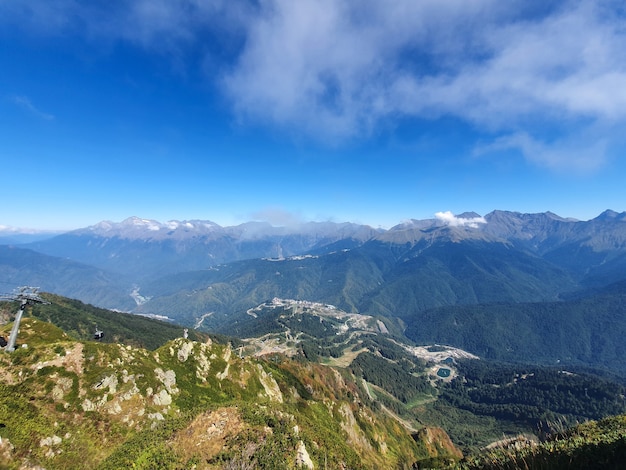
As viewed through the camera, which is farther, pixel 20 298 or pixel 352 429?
pixel 352 429

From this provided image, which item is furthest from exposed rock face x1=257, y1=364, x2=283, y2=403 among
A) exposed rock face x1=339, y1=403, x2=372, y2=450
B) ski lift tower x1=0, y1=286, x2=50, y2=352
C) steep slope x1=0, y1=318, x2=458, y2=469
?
ski lift tower x1=0, y1=286, x2=50, y2=352

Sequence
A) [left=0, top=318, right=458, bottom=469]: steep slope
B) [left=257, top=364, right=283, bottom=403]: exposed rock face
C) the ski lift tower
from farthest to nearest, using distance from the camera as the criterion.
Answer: [left=257, top=364, right=283, bottom=403]: exposed rock face
the ski lift tower
[left=0, top=318, right=458, bottom=469]: steep slope

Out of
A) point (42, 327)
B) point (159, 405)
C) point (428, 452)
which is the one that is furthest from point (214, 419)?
point (428, 452)

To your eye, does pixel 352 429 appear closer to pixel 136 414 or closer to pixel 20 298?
pixel 136 414

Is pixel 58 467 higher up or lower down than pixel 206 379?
higher up

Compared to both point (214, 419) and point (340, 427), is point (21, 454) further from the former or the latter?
point (340, 427)

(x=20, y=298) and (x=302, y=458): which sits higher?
(x=20, y=298)

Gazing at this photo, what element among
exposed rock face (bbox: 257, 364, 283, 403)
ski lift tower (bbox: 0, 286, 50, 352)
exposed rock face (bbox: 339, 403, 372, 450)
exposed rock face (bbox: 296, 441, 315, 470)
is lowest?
exposed rock face (bbox: 339, 403, 372, 450)

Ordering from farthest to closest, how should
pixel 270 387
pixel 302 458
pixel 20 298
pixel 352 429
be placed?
1. pixel 352 429
2. pixel 270 387
3. pixel 20 298
4. pixel 302 458

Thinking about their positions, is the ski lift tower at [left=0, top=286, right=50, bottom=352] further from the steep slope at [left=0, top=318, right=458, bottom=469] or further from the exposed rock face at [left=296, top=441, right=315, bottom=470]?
the exposed rock face at [left=296, top=441, right=315, bottom=470]

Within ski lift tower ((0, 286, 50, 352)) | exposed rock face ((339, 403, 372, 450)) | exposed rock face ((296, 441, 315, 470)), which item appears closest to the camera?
exposed rock face ((296, 441, 315, 470))

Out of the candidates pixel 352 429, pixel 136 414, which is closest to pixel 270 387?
pixel 352 429
